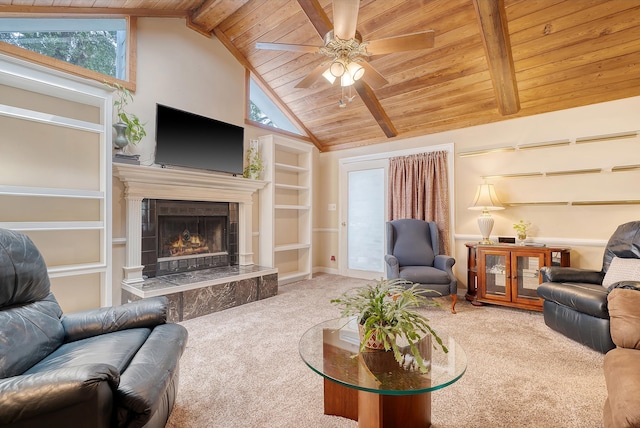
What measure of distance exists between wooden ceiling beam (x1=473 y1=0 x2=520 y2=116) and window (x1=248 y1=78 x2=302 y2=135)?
124 inches

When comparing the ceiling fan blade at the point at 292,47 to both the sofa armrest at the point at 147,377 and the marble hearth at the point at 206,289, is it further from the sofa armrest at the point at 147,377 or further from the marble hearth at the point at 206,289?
the marble hearth at the point at 206,289

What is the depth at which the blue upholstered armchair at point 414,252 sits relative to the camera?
357 centimetres

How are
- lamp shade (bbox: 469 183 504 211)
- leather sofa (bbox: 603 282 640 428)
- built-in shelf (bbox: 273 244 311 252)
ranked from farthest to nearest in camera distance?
built-in shelf (bbox: 273 244 311 252) → lamp shade (bbox: 469 183 504 211) → leather sofa (bbox: 603 282 640 428)

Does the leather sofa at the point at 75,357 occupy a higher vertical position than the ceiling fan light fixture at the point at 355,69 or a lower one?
lower

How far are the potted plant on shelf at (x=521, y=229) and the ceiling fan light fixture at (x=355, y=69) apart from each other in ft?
9.11

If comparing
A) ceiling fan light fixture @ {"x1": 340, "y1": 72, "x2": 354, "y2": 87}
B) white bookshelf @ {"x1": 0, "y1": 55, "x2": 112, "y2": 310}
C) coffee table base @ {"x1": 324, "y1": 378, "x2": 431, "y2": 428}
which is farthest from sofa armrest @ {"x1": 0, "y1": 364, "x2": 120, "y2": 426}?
ceiling fan light fixture @ {"x1": 340, "y1": 72, "x2": 354, "y2": 87}

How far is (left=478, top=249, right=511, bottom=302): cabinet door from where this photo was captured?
350cm

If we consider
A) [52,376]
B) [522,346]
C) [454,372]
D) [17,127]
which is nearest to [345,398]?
[454,372]

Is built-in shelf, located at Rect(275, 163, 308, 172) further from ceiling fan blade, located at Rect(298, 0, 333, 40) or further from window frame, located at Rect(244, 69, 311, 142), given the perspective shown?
ceiling fan blade, located at Rect(298, 0, 333, 40)

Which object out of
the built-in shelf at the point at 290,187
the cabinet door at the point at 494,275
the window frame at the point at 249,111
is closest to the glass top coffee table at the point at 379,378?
the cabinet door at the point at 494,275

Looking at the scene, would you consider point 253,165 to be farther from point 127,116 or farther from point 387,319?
point 387,319

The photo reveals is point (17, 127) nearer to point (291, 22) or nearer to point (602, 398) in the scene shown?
point (291, 22)

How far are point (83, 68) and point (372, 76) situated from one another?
2.93m

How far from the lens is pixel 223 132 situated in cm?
406
